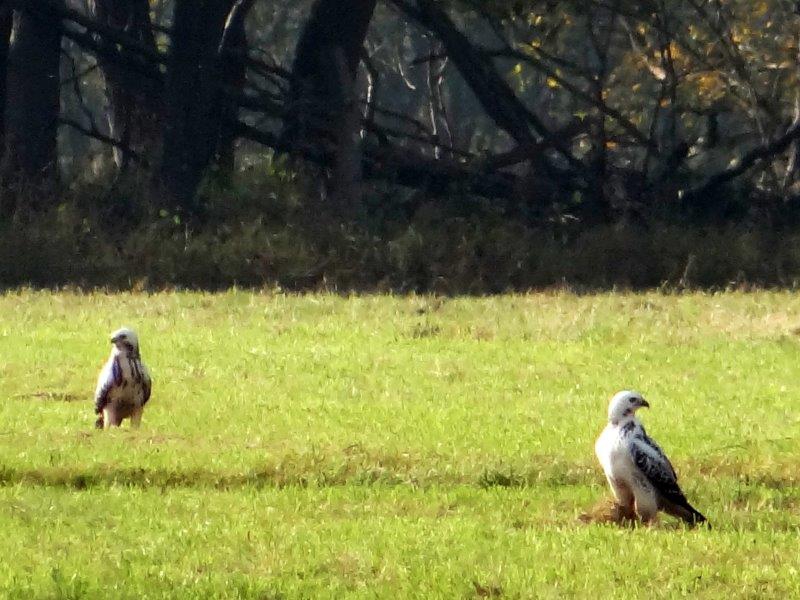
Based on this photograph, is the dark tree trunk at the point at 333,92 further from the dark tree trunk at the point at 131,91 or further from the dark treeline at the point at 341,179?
the dark tree trunk at the point at 131,91

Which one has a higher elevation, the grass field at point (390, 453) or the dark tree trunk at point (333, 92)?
the dark tree trunk at point (333, 92)

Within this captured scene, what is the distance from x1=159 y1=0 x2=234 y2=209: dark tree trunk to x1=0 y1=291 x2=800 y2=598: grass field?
5.98 m

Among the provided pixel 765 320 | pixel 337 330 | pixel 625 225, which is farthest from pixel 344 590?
pixel 625 225

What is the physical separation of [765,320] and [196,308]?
537cm

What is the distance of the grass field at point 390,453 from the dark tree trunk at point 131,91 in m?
7.63

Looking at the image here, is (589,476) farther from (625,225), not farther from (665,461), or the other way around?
(625,225)

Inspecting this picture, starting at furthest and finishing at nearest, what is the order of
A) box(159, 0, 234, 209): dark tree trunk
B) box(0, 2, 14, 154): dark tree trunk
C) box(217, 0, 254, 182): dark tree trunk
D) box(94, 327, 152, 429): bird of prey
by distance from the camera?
box(0, 2, 14, 154): dark tree trunk < box(217, 0, 254, 182): dark tree trunk < box(159, 0, 234, 209): dark tree trunk < box(94, 327, 152, 429): bird of prey

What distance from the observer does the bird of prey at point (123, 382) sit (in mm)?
10547

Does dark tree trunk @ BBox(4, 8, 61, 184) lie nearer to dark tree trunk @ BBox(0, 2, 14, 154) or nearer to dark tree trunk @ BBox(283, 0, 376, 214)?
dark tree trunk @ BBox(0, 2, 14, 154)

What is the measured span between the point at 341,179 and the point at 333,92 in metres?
1.33

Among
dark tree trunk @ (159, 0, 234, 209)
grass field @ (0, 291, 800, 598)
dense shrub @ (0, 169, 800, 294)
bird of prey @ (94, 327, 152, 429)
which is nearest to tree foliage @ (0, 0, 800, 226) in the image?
dark tree trunk @ (159, 0, 234, 209)

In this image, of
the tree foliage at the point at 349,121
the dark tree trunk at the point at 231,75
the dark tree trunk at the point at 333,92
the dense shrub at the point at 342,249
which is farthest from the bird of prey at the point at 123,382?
the dark tree trunk at the point at 231,75

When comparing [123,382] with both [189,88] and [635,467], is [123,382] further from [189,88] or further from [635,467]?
[189,88]

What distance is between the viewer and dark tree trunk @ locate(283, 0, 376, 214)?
23.7 metres
